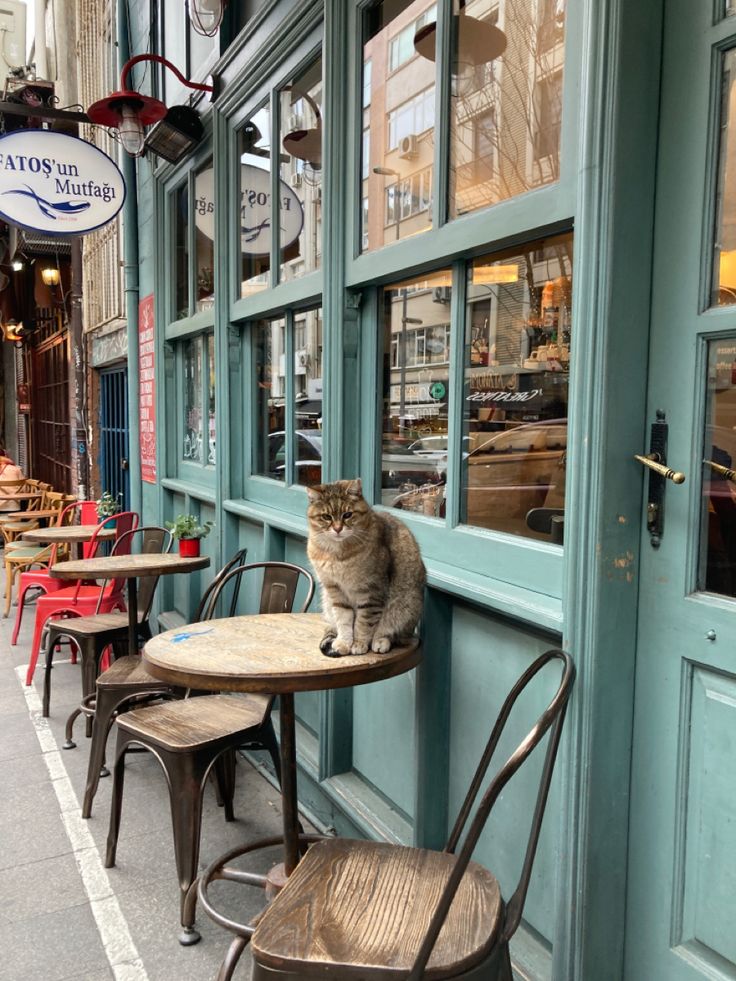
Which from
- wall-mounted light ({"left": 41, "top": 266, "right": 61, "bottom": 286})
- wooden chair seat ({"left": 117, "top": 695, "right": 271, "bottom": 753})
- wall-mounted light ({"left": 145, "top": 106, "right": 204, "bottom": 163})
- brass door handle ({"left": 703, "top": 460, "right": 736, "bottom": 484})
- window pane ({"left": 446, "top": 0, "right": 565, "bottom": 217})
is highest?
wall-mounted light ({"left": 41, "top": 266, "right": 61, "bottom": 286})

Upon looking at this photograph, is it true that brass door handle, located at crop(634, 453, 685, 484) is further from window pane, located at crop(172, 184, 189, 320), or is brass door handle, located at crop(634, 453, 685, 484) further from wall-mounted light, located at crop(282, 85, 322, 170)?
window pane, located at crop(172, 184, 189, 320)

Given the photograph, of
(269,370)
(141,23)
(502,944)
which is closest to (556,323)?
(502,944)

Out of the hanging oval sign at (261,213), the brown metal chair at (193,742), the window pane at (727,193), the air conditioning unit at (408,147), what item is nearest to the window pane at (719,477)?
the window pane at (727,193)

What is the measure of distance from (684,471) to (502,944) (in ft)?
3.77

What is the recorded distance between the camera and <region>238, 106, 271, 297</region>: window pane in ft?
13.4

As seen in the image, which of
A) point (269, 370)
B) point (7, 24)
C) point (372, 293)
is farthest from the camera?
point (7, 24)

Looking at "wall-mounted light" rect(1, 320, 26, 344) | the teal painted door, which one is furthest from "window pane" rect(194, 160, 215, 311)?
"wall-mounted light" rect(1, 320, 26, 344)

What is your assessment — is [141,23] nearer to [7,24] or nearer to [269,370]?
[269,370]

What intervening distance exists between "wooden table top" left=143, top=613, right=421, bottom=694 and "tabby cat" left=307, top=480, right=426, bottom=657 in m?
0.06

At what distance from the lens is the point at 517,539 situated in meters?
2.28

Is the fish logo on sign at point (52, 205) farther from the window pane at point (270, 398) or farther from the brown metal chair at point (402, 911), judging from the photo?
the brown metal chair at point (402, 911)

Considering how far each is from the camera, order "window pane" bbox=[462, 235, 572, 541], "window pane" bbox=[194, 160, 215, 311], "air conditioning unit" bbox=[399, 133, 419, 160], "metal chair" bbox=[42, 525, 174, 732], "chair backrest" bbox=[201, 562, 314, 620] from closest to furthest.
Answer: "window pane" bbox=[462, 235, 572, 541] < "air conditioning unit" bbox=[399, 133, 419, 160] < "chair backrest" bbox=[201, 562, 314, 620] < "metal chair" bbox=[42, 525, 174, 732] < "window pane" bbox=[194, 160, 215, 311]

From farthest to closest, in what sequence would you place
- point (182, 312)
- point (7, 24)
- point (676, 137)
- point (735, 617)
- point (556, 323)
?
point (7, 24), point (182, 312), point (556, 323), point (676, 137), point (735, 617)

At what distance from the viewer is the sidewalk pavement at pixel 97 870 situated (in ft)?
8.07
